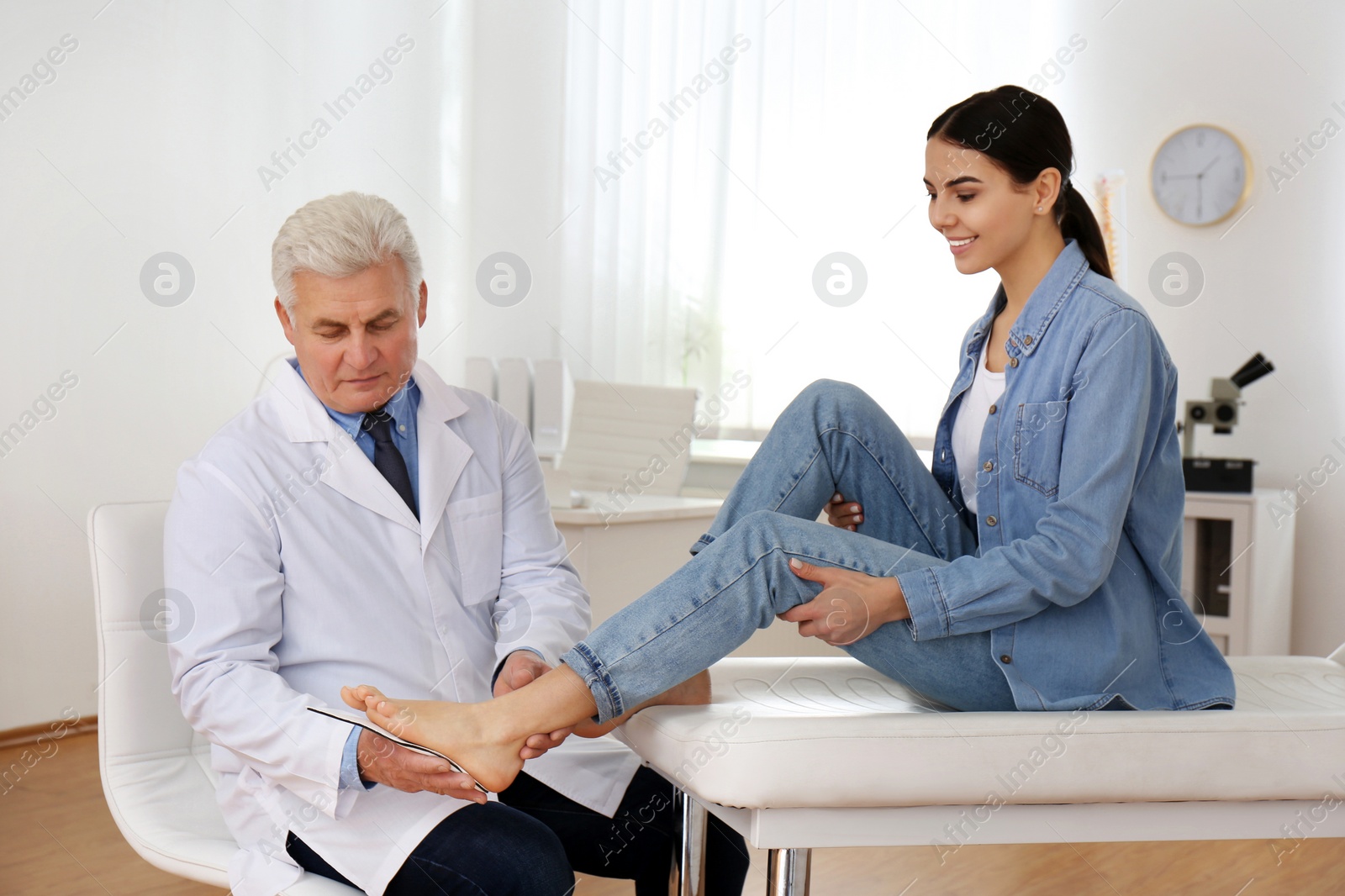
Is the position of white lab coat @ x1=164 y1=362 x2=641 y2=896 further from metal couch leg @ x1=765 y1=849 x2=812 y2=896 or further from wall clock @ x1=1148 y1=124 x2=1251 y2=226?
wall clock @ x1=1148 y1=124 x2=1251 y2=226

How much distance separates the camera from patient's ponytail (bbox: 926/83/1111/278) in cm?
144

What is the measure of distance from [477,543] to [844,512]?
49cm

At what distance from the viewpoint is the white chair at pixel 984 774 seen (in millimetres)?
1180

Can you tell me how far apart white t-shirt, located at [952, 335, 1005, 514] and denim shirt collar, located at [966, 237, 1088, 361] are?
89 millimetres

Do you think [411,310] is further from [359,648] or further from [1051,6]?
[1051,6]

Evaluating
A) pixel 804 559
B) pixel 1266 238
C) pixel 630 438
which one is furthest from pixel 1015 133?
pixel 1266 238

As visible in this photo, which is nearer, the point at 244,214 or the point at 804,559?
the point at 804,559

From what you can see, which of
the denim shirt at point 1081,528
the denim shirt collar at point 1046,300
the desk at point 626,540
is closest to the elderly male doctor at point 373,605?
the denim shirt at point 1081,528

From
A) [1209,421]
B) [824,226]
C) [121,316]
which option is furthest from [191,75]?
[1209,421]

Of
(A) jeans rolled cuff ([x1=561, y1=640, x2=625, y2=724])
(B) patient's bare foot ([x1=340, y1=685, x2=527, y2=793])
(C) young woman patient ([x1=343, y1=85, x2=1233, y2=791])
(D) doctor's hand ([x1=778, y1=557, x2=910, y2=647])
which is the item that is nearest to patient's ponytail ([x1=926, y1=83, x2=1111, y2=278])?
(C) young woman patient ([x1=343, y1=85, x2=1233, y2=791])

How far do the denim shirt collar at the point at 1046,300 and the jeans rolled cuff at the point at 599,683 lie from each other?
66cm

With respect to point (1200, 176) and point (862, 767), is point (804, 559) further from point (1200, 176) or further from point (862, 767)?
point (1200, 176)

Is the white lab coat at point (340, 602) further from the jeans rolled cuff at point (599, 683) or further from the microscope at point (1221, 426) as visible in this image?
the microscope at point (1221, 426)

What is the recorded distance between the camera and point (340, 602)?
128cm
